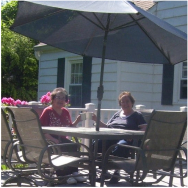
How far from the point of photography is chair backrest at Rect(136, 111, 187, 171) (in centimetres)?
425

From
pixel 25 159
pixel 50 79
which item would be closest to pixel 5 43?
pixel 50 79

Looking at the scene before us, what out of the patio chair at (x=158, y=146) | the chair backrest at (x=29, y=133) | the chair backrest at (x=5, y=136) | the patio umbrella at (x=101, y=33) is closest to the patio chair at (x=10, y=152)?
the chair backrest at (x=5, y=136)

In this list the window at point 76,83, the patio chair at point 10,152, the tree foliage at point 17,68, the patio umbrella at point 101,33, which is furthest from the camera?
the tree foliage at point 17,68

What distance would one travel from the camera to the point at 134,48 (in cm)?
643

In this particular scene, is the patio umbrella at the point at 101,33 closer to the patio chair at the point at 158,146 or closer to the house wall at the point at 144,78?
the patio chair at the point at 158,146

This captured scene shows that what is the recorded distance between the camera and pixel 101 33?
255 inches

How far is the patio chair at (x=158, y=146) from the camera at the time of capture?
13.9ft

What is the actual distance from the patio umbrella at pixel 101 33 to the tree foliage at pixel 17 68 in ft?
62.7

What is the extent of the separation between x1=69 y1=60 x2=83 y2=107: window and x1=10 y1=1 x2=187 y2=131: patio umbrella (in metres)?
5.66

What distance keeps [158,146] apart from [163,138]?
10cm

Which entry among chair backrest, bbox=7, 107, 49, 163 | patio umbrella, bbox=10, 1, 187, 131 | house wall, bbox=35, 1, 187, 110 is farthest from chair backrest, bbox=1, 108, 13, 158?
house wall, bbox=35, 1, 187, 110

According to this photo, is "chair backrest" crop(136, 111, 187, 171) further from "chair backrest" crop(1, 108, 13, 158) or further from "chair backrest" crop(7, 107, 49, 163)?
"chair backrest" crop(1, 108, 13, 158)

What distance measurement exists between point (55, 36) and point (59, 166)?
257cm

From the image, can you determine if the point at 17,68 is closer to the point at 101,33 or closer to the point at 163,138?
the point at 101,33
